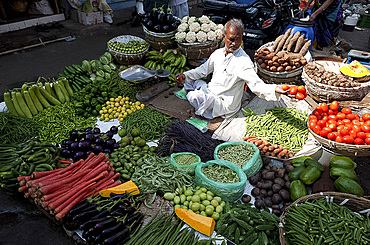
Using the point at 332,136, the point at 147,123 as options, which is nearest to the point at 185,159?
the point at 147,123

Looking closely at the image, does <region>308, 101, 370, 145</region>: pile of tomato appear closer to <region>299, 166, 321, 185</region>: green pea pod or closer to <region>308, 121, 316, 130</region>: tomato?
<region>308, 121, 316, 130</region>: tomato

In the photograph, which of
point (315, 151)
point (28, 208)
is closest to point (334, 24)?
point (315, 151)

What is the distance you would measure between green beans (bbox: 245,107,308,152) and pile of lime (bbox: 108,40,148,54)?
2.93 metres

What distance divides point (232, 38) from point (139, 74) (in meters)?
2.08

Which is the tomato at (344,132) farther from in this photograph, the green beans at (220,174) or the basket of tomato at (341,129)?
the green beans at (220,174)

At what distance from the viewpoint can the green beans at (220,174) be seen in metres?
2.92

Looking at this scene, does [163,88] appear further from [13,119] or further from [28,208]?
[28,208]

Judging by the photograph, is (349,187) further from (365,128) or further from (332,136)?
(365,128)

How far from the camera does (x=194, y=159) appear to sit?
3.36 meters

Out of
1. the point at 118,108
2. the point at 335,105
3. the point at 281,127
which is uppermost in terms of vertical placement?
the point at 335,105

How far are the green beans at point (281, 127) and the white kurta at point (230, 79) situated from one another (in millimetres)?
411

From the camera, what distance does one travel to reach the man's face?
3544 millimetres

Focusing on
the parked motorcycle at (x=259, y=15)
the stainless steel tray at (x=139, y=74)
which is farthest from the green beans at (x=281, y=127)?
the parked motorcycle at (x=259, y=15)

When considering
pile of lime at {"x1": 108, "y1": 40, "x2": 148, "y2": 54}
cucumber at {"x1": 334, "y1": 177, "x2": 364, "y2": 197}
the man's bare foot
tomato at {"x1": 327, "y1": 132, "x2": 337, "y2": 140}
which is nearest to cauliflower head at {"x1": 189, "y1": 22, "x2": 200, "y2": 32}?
pile of lime at {"x1": 108, "y1": 40, "x2": 148, "y2": 54}
